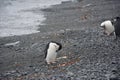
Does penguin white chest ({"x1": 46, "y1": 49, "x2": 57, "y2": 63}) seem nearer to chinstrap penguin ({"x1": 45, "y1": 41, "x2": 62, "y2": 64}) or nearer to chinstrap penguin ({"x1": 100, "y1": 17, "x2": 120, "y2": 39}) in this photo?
chinstrap penguin ({"x1": 45, "y1": 41, "x2": 62, "y2": 64})

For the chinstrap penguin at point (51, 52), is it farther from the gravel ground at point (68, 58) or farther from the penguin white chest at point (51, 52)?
the gravel ground at point (68, 58)

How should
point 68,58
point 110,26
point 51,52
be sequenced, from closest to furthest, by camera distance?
point 51,52 < point 68,58 < point 110,26

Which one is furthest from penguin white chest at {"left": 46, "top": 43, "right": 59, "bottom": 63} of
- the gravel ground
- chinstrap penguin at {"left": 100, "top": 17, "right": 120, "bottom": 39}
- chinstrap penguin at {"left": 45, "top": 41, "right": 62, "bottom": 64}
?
chinstrap penguin at {"left": 100, "top": 17, "right": 120, "bottom": 39}

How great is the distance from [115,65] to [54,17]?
801 inches

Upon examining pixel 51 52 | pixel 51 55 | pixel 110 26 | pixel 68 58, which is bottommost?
pixel 68 58

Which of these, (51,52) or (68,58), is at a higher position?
(51,52)

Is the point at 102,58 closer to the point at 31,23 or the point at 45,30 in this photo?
the point at 45,30

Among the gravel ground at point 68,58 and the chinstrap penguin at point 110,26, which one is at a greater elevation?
the chinstrap penguin at point 110,26

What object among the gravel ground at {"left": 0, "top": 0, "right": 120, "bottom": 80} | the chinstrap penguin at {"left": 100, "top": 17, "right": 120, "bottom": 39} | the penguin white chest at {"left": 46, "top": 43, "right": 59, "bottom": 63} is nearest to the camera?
the gravel ground at {"left": 0, "top": 0, "right": 120, "bottom": 80}

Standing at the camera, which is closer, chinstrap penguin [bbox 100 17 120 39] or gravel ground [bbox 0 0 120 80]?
gravel ground [bbox 0 0 120 80]

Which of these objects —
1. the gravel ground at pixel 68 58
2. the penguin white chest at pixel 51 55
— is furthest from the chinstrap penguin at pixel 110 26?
the penguin white chest at pixel 51 55

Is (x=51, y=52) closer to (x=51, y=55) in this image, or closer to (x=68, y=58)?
(x=51, y=55)

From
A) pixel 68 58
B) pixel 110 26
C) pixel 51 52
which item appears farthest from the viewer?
pixel 110 26

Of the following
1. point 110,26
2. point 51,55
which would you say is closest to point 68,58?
point 51,55
